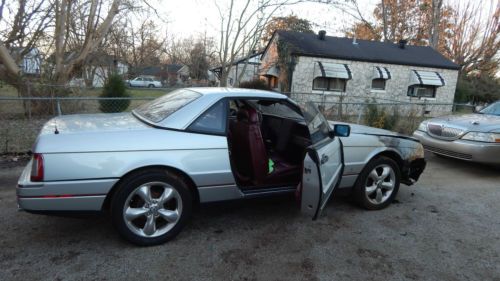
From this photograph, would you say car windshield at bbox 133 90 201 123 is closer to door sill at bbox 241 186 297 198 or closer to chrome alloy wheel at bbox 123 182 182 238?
chrome alloy wheel at bbox 123 182 182 238

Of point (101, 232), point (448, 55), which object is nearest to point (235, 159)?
point (101, 232)

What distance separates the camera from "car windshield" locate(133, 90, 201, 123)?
3.30 meters

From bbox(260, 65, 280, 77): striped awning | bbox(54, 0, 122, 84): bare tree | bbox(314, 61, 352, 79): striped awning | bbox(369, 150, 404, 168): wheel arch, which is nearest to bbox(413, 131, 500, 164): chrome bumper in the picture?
bbox(369, 150, 404, 168): wheel arch

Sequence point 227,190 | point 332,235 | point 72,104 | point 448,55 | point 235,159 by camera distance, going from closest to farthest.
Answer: point 227,190 → point 332,235 → point 235,159 → point 72,104 → point 448,55

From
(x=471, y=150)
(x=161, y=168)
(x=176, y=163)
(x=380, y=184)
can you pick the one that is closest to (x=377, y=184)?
(x=380, y=184)

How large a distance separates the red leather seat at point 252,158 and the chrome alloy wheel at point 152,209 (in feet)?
2.39

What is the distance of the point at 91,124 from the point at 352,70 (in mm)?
18682

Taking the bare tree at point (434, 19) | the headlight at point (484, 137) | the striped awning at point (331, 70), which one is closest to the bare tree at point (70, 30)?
the striped awning at point (331, 70)

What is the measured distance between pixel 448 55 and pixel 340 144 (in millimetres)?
32142

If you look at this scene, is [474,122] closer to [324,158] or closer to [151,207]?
[324,158]

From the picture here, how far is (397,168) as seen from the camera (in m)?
4.21

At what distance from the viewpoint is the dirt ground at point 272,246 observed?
276cm

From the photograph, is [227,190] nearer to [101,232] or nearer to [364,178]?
[101,232]

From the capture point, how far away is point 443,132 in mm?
6371
